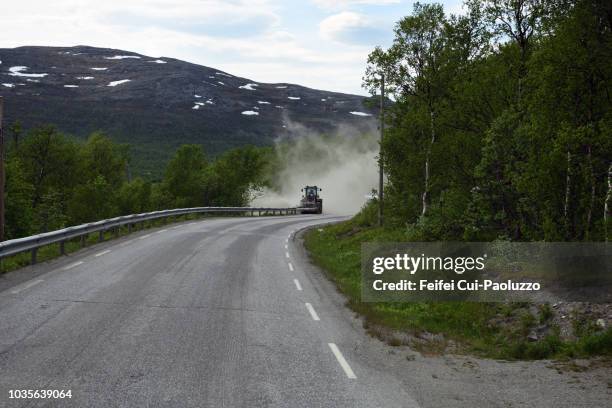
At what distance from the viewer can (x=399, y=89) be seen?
25766 mm

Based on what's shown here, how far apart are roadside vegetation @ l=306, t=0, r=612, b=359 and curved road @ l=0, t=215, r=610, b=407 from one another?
1.10m

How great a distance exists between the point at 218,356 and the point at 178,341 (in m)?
0.98

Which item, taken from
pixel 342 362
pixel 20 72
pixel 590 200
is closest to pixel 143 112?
pixel 20 72

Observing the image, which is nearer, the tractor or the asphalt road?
the asphalt road

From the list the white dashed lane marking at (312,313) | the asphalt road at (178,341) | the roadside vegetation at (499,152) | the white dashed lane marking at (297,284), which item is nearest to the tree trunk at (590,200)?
the roadside vegetation at (499,152)

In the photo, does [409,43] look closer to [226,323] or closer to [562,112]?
[562,112]

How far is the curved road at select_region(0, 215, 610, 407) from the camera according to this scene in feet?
20.9

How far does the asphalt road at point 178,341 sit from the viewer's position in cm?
633

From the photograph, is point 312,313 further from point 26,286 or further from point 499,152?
point 499,152

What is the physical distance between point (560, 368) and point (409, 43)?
63.6 ft

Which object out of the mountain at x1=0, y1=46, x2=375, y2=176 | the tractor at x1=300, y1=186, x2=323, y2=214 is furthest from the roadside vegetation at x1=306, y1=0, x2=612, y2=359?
the mountain at x1=0, y1=46, x2=375, y2=176

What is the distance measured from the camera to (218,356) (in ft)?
25.5
